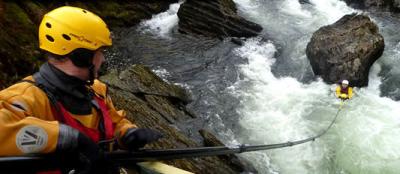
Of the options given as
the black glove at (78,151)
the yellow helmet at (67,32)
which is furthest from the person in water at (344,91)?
the black glove at (78,151)

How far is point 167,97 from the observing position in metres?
10.3

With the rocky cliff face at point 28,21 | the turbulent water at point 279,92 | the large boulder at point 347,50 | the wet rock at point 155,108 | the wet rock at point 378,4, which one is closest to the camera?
the wet rock at point 155,108

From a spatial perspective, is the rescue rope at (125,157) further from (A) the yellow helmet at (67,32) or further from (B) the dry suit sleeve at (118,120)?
(A) the yellow helmet at (67,32)

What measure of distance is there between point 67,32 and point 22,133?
2.36 ft

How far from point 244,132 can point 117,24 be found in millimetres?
7228

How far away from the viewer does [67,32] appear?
2.69 meters

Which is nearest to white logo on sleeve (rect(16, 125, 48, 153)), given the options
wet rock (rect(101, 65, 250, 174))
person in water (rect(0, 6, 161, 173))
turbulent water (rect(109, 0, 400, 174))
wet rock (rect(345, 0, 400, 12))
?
person in water (rect(0, 6, 161, 173))

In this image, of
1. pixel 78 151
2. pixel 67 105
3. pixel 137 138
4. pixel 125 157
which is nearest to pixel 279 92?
pixel 137 138

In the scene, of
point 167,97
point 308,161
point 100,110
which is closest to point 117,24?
point 167,97

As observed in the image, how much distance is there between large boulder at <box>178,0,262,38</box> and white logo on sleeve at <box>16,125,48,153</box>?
42.6ft

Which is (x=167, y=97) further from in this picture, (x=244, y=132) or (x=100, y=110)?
(x=100, y=110)

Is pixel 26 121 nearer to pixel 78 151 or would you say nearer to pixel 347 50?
Result: pixel 78 151

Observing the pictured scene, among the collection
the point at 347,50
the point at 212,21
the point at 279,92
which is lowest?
the point at 279,92

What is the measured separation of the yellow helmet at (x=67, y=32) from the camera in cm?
270
